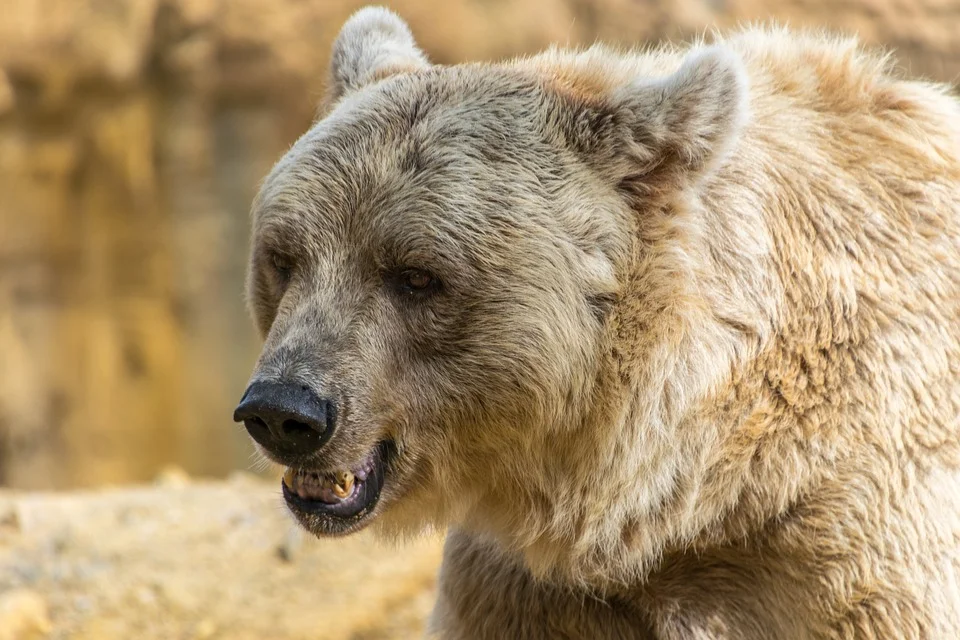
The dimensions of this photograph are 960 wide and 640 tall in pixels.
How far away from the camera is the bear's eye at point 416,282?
2725mm

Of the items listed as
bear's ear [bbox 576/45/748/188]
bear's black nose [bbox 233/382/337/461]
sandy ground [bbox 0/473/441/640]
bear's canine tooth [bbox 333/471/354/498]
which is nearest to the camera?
bear's black nose [bbox 233/382/337/461]

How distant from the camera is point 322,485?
283 cm

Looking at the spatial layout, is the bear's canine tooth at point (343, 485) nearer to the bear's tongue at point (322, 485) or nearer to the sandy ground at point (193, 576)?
the bear's tongue at point (322, 485)

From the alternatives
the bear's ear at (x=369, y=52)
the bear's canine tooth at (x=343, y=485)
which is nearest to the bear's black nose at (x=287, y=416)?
the bear's canine tooth at (x=343, y=485)

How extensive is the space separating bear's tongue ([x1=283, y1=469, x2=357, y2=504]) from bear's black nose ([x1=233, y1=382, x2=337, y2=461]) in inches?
6.4

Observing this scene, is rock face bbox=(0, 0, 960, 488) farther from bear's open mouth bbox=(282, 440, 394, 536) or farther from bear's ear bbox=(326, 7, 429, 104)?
bear's open mouth bbox=(282, 440, 394, 536)

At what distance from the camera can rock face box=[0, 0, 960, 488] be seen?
8609 millimetres

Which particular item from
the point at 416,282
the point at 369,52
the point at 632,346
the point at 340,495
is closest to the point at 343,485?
the point at 340,495

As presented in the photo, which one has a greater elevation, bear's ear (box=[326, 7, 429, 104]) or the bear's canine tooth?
bear's ear (box=[326, 7, 429, 104])

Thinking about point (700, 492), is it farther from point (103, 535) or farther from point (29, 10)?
point (29, 10)

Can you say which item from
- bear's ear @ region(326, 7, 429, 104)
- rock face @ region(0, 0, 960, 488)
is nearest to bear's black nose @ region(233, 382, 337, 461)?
bear's ear @ region(326, 7, 429, 104)

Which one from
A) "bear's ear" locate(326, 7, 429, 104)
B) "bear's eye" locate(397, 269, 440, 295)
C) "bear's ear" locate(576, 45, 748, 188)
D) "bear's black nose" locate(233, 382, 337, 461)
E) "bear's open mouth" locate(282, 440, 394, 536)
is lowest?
"bear's open mouth" locate(282, 440, 394, 536)

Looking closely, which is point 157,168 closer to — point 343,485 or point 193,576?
point 193,576

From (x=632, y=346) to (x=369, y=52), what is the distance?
1.24m
